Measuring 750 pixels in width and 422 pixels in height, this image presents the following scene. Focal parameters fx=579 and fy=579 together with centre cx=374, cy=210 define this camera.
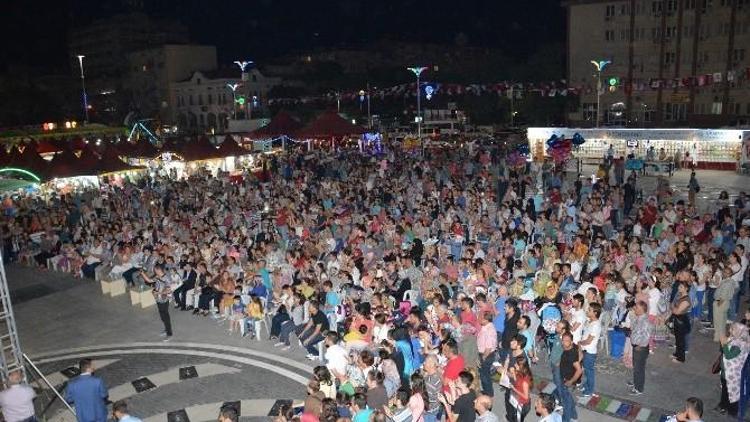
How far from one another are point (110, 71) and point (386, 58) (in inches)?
2317

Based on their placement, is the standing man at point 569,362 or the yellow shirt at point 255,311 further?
the yellow shirt at point 255,311

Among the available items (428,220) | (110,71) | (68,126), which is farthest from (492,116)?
(110,71)

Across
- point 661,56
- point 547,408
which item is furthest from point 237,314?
point 661,56

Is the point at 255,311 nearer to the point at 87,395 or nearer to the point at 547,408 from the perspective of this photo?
the point at 87,395

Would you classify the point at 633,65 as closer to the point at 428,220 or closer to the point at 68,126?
the point at 428,220

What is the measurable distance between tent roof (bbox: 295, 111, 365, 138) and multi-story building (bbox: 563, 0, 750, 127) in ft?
74.6

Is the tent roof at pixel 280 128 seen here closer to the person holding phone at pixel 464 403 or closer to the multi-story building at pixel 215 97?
the person holding phone at pixel 464 403

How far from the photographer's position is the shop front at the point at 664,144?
27.5 m

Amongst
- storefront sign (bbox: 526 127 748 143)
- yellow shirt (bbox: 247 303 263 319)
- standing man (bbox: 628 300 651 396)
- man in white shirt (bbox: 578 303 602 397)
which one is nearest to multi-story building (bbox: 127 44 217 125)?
storefront sign (bbox: 526 127 748 143)

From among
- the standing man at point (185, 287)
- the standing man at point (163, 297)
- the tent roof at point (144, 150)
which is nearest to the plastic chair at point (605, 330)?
the standing man at point (163, 297)

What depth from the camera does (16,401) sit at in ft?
23.0

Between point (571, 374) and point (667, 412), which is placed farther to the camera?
point (667, 412)

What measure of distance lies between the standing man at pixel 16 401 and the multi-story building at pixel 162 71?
74.1 meters

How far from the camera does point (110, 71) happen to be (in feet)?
320
